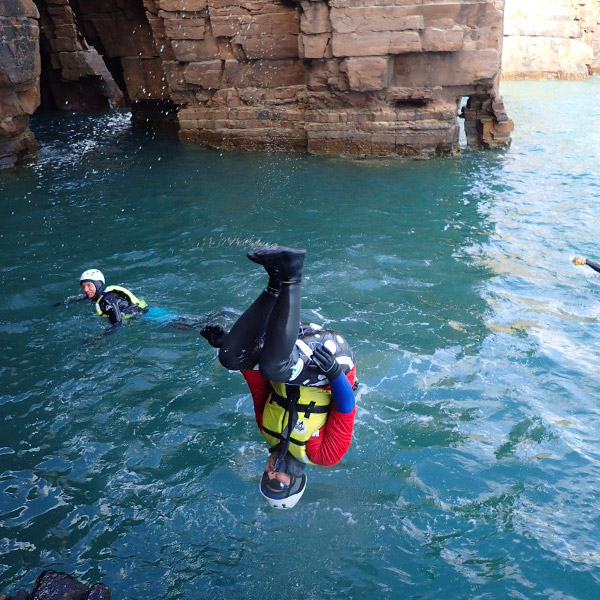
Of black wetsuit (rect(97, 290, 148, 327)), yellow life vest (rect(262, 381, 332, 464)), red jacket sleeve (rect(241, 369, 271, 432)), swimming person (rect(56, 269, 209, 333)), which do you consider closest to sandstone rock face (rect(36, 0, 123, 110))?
swimming person (rect(56, 269, 209, 333))

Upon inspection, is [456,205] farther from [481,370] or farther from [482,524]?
[482,524]

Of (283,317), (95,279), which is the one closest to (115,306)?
(95,279)

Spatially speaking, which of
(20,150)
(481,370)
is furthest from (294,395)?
(20,150)

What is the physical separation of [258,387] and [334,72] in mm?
11648

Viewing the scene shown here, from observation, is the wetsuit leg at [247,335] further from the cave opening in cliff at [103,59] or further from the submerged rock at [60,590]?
the cave opening in cliff at [103,59]

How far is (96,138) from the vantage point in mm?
18422

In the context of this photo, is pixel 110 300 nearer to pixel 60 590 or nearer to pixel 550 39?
pixel 60 590

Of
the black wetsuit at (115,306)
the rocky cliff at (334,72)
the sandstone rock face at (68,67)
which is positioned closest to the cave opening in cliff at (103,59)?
the sandstone rock face at (68,67)

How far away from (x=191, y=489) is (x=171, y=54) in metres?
14.0

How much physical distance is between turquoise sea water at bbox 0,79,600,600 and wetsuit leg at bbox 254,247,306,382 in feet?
6.29

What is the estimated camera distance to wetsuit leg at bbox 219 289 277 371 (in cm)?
348

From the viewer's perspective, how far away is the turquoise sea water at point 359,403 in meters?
4.48

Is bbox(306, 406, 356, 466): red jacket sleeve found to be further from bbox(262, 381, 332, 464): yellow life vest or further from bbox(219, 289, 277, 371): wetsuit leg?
bbox(219, 289, 277, 371): wetsuit leg

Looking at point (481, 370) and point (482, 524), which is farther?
point (481, 370)
